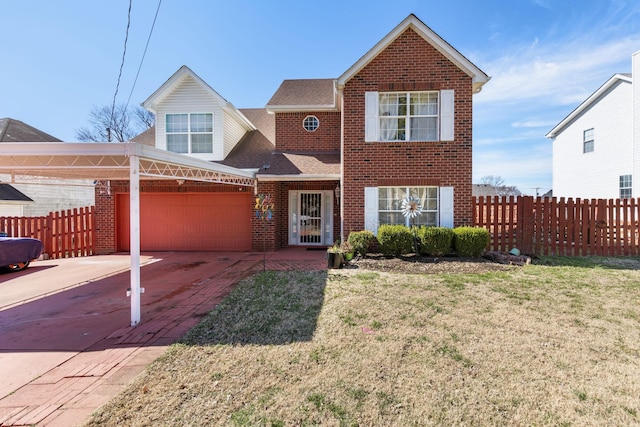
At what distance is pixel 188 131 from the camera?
490 inches

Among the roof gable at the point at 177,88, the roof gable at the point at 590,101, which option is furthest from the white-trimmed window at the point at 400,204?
the roof gable at the point at 590,101

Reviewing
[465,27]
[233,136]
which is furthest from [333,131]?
[465,27]

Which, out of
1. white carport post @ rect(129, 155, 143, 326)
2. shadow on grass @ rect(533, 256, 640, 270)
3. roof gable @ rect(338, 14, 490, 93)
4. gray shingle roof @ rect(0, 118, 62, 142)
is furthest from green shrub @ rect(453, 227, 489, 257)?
gray shingle roof @ rect(0, 118, 62, 142)

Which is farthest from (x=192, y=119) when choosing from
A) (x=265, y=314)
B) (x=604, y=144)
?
(x=604, y=144)

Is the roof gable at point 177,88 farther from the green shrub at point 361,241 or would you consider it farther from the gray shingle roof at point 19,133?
the green shrub at point 361,241

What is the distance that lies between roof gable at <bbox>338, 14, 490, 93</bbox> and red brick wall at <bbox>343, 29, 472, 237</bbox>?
14cm

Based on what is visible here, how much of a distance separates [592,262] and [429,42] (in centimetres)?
827

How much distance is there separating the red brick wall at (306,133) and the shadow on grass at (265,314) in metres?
7.27

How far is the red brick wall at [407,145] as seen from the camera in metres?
9.69

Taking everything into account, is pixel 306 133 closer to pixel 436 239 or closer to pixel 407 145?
pixel 407 145

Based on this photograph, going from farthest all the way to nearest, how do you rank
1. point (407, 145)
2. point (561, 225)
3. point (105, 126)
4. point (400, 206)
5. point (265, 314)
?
1. point (105, 126)
2. point (561, 225)
3. point (400, 206)
4. point (407, 145)
5. point (265, 314)

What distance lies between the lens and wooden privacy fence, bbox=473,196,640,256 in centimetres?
1016

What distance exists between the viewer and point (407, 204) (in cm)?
973

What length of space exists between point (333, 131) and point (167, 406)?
11.6 meters
